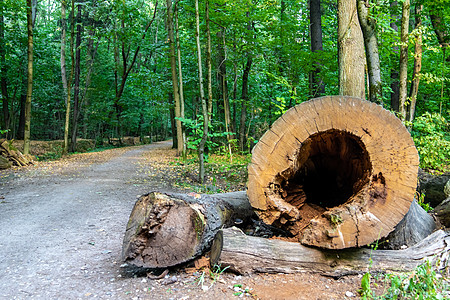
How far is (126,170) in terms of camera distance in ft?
34.2

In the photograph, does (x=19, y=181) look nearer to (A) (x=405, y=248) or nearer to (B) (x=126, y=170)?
(B) (x=126, y=170)

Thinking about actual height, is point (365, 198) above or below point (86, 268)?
above

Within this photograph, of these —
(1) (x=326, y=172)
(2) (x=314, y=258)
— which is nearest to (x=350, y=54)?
(1) (x=326, y=172)

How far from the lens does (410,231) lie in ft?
10.7

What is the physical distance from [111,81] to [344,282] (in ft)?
90.5

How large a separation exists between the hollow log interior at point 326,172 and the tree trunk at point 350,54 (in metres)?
1.61

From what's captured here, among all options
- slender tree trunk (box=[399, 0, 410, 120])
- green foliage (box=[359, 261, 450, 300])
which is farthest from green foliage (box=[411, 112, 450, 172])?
green foliage (box=[359, 261, 450, 300])

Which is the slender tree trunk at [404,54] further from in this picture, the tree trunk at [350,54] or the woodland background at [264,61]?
the tree trunk at [350,54]

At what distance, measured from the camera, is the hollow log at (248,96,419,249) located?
2.72m

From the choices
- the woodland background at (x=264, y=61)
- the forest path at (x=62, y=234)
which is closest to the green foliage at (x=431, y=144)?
the woodland background at (x=264, y=61)

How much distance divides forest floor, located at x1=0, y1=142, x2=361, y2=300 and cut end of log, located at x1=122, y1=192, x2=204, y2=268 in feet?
0.65

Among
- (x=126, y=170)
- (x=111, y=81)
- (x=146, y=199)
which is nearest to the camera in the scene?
(x=146, y=199)

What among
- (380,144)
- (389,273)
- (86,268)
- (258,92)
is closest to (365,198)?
(380,144)

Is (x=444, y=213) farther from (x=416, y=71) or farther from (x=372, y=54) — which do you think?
(x=416, y=71)
